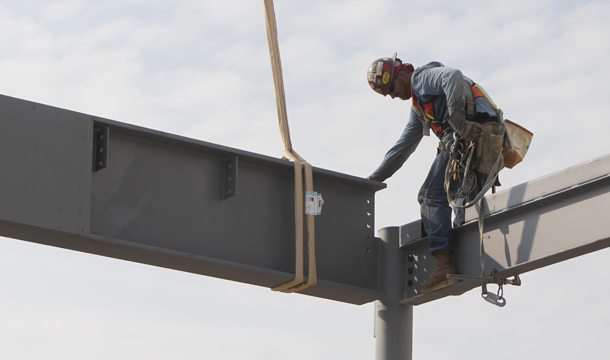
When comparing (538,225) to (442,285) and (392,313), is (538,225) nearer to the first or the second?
(442,285)

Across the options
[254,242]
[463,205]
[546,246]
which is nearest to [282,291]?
[254,242]

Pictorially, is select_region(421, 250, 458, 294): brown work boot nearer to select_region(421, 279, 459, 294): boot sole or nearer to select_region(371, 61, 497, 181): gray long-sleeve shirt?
select_region(421, 279, 459, 294): boot sole

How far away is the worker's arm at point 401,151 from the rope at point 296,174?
92 cm

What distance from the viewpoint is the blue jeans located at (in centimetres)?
706

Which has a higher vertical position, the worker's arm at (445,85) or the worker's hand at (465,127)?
the worker's arm at (445,85)

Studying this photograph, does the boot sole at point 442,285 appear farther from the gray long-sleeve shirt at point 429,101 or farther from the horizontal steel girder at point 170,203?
the gray long-sleeve shirt at point 429,101

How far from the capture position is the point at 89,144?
6.20 metres

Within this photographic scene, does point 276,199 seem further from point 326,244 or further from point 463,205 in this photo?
point 463,205

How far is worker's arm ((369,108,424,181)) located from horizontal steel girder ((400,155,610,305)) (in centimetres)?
79

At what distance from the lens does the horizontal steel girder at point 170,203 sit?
233 inches

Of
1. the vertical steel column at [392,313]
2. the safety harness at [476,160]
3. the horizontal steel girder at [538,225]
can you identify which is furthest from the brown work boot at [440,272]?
the vertical steel column at [392,313]

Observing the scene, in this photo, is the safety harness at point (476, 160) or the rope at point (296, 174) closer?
the safety harness at point (476, 160)

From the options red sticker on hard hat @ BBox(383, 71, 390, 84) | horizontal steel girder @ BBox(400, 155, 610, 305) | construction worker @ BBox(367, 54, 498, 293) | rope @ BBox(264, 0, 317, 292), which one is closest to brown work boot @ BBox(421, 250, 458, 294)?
construction worker @ BBox(367, 54, 498, 293)

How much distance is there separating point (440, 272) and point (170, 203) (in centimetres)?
202
